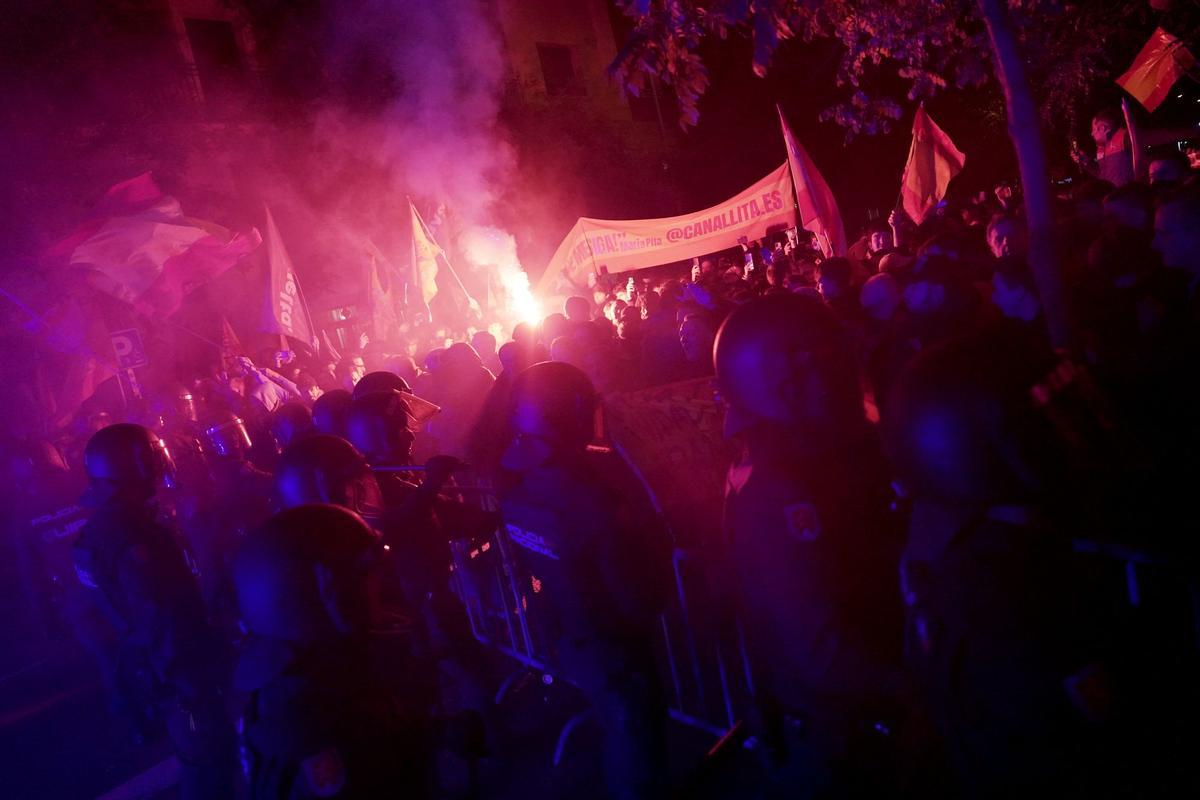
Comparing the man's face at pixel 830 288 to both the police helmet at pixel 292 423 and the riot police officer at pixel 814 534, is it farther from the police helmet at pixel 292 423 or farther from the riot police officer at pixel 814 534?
the police helmet at pixel 292 423

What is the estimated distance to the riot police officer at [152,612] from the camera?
12.3ft

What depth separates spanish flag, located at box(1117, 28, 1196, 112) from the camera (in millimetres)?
9383

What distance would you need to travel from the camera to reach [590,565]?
298cm

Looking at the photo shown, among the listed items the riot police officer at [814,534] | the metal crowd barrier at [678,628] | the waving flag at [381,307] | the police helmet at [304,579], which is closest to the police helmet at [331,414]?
the metal crowd barrier at [678,628]

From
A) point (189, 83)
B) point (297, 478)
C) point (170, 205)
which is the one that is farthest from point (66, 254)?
point (297, 478)

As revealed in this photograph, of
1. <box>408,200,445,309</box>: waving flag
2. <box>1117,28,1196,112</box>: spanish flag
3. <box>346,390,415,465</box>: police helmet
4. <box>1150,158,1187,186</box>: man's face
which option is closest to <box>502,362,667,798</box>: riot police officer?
<box>346,390,415,465</box>: police helmet

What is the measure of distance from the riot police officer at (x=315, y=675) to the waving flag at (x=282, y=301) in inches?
393

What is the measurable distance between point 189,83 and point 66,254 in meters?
5.58

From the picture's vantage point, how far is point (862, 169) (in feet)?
91.0

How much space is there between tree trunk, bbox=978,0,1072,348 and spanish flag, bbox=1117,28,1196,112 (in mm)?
8429

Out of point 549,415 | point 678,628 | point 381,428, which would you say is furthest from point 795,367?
point 381,428

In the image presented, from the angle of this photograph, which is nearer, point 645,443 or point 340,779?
point 340,779

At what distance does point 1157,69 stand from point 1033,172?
375 inches

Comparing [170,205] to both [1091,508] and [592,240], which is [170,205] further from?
[1091,508]
